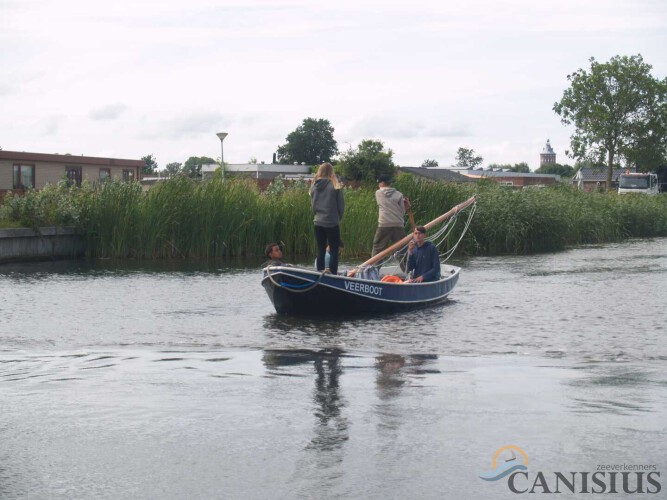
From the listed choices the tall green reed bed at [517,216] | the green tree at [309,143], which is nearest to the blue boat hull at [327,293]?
the tall green reed bed at [517,216]

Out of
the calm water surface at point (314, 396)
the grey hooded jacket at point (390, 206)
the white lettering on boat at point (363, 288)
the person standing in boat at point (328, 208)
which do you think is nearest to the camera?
the calm water surface at point (314, 396)

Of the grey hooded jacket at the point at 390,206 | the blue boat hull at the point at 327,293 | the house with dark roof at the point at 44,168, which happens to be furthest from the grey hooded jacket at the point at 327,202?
the house with dark roof at the point at 44,168

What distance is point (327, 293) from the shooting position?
14.6 m

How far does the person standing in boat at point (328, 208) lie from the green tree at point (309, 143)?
110975mm

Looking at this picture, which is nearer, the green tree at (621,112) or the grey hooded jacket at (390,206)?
the grey hooded jacket at (390,206)

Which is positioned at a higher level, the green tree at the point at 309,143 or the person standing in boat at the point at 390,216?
the green tree at the point at 309,143

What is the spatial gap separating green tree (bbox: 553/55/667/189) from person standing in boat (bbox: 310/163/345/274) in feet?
217

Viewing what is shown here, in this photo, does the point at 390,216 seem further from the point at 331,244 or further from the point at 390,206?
the point at 331,244

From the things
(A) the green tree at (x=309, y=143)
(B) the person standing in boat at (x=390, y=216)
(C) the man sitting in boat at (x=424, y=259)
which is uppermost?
(A) the green tree at (x=309, y=143)

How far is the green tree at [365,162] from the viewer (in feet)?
282

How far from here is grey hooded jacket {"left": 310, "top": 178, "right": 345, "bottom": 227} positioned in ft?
51.0

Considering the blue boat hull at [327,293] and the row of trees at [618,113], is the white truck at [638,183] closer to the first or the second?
the row of trees at [618,113]

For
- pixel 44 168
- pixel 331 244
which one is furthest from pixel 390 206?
pixel 44 168

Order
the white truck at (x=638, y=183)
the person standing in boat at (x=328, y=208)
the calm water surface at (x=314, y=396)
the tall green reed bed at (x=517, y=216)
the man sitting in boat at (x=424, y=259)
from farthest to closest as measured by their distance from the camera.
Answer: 1. the white truck at (x=638, y=183)
2. the tall green reed bed at (x=517, y=216)
3. the man sitting in boat at (x=424, y=259)
4. the person standing in boat at (x=328, y=208)
5. the calm water surface at (x=314, y=396)
